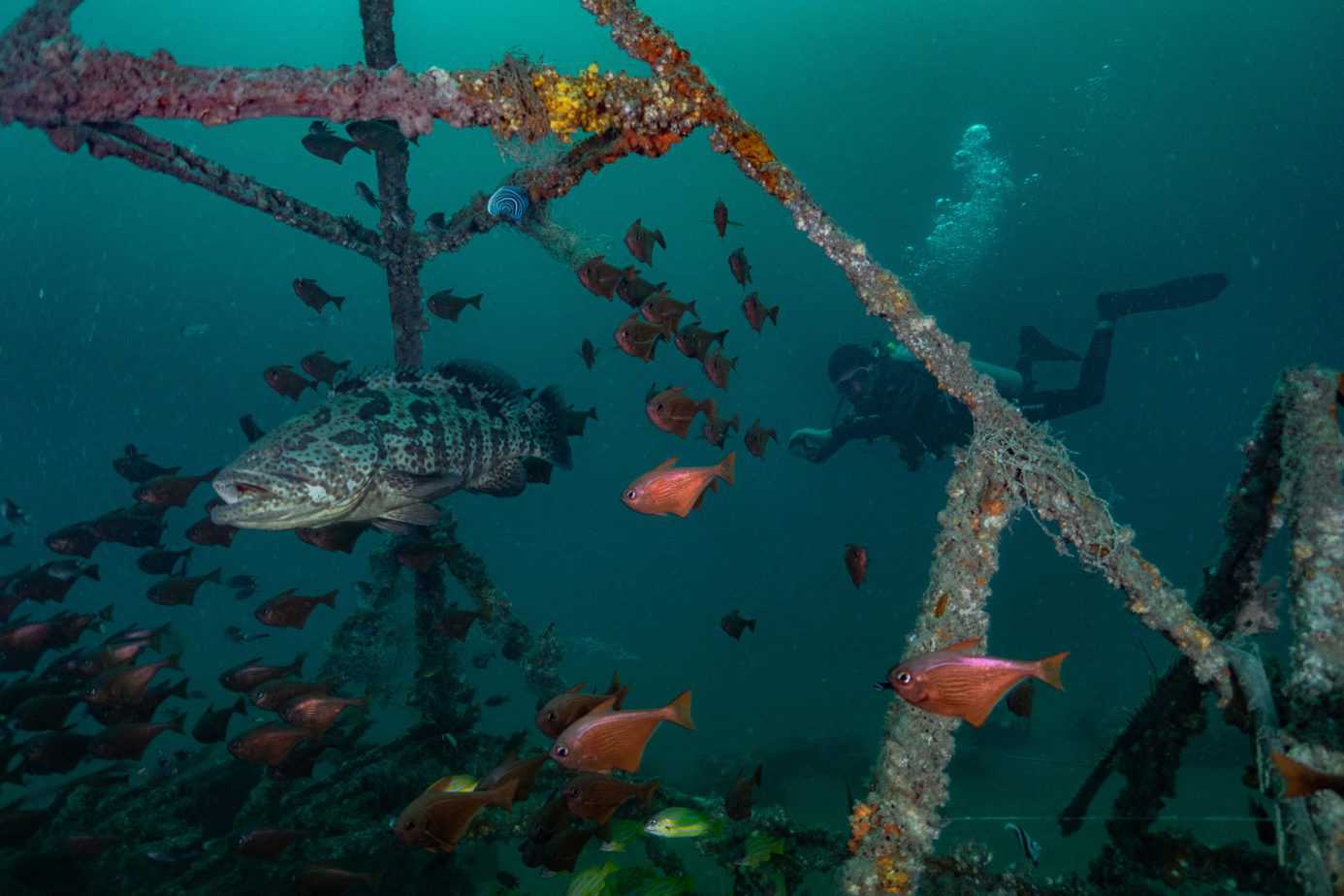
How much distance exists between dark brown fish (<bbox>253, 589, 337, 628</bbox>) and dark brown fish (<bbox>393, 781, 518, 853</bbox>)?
9.43 feet

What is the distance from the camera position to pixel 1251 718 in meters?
2.68

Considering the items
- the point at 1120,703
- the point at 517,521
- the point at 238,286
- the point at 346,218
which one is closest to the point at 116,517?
the point at 346,218

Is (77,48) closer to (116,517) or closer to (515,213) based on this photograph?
(515,213)

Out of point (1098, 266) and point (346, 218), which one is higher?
point (1098, 266)

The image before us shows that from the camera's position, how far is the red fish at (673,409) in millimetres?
5156

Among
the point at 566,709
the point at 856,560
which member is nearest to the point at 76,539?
the point at 566,709

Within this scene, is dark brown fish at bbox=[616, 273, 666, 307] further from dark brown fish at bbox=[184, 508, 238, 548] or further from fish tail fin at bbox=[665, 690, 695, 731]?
dark brown fish at bbox=[184, 508, 238, 548]

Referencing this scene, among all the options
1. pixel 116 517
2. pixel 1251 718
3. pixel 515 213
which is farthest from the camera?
pixel 116 517

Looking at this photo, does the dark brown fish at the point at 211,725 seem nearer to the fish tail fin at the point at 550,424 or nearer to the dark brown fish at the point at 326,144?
the fish tail fin at the point at 550,424

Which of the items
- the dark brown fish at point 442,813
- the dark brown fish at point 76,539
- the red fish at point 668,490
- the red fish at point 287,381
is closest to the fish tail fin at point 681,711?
the dark brown fish at point 442,813

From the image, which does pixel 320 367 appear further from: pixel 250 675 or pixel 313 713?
pixel 313 713

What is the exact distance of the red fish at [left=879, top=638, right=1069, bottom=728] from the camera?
2486 millimetres

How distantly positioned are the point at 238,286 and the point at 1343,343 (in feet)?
452

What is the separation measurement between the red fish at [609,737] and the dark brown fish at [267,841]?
2.61 m
